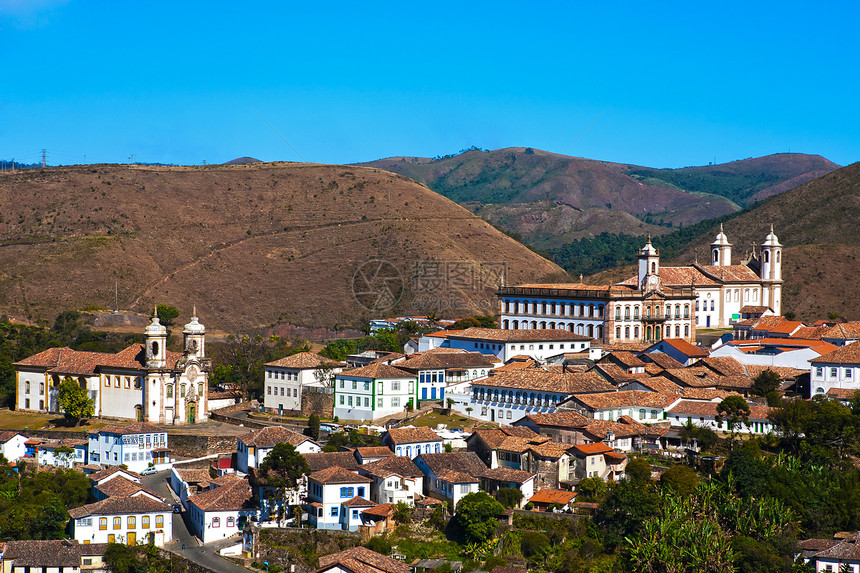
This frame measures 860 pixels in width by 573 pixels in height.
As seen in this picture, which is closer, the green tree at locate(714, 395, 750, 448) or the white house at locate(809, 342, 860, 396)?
the green tree at locate(714, 395, 750, 448)

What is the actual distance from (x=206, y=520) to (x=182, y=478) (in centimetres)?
595

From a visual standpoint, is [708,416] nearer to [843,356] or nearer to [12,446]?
[843,356]

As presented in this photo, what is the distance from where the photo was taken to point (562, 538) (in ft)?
162

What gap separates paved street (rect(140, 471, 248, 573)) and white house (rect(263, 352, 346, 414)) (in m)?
12.9

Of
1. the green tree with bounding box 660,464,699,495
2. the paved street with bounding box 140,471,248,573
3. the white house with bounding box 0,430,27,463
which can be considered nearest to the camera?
the paved street with bounding box 140,471,248,573

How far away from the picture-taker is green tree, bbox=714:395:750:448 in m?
58.0

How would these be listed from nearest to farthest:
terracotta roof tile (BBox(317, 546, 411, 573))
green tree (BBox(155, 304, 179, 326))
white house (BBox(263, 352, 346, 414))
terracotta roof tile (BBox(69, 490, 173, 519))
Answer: terracotta roof tile (BBox(317, 546, 411, 573)) < terracotta roof tile (BBox(69, 490, 173, 519)) < white house (BBox(263, 352, 346, 414)) < green tree (BBox(155, 304, 179, 326))

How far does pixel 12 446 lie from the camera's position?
6481 cm

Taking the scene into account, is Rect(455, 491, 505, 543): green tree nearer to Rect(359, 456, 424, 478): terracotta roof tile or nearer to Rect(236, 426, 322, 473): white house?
Rect(359, 456, 424, 478): terracotta roof tile

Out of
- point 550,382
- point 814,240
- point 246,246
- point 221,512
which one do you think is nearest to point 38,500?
point 221,512

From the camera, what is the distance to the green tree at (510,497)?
5238 centimetres

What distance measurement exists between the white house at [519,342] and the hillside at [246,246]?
35461 mm

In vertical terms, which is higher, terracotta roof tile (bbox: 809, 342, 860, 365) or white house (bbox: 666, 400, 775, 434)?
terracotta roof tile (bbox: 809, 342, 860, 365)

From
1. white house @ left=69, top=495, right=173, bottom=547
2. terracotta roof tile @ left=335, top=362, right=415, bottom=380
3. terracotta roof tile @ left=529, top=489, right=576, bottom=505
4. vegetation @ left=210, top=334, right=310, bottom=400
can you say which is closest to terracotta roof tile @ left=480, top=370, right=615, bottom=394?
terracotta roof tile @ left=335, top=362, right=415, bottom=380
